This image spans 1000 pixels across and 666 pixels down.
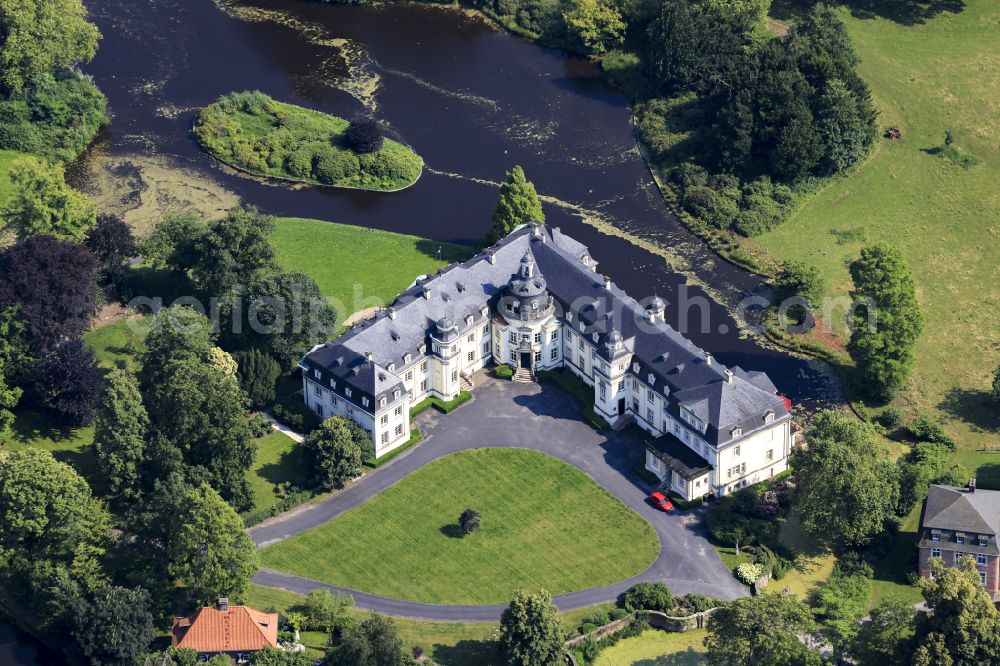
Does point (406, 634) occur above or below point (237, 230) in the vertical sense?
below

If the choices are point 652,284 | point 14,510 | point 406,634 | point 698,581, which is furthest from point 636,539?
point 14,510

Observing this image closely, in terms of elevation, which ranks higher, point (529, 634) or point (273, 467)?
point (529, 634)

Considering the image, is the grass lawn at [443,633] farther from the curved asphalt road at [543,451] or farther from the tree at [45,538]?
the tree at [45,538]

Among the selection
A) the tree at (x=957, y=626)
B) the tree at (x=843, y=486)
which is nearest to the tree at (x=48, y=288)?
the tree at (x=843, y=486)

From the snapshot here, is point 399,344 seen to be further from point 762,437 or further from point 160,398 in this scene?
point 762,437

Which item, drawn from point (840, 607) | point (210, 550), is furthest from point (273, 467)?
point (840, 607)

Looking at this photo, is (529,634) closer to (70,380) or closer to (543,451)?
(543,451)
